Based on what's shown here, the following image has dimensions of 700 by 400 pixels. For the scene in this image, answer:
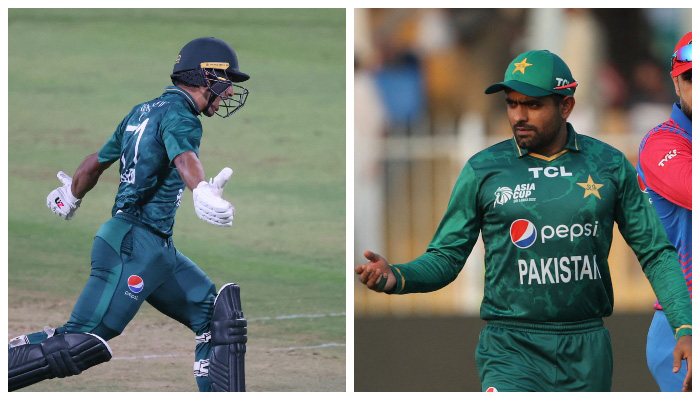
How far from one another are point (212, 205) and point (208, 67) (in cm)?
112

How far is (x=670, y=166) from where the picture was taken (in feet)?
19.2

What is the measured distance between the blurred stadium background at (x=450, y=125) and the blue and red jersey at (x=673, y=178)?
3526 mm

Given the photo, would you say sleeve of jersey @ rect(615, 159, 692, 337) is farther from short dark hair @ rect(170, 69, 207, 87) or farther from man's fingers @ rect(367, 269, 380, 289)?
short dark hair @ rect(170, 69, 207, 87)

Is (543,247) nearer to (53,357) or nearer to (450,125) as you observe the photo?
(53,357)

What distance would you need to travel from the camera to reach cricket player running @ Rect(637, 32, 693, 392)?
5879mm

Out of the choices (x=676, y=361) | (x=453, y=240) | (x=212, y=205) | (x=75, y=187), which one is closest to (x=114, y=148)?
(x=75, y=187)

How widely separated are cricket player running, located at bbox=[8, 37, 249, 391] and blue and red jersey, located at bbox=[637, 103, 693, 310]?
2.09 m

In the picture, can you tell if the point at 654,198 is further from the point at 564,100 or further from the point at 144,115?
the point at 144,115

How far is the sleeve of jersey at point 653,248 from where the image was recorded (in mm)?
5656

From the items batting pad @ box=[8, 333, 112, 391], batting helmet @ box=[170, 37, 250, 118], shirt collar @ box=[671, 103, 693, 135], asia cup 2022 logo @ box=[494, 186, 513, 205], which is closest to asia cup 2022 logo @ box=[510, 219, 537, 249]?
asia cup 2022 logo @ box=[494, 186, 513, 205]

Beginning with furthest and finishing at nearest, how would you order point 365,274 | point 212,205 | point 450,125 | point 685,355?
point 450,125 → point 212,205 → point 685,355 → point 365,274

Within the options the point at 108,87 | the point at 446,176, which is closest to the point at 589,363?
the point at 446,176

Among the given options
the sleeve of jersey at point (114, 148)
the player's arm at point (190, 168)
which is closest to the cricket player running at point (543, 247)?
the player's arm at point (190, 168)

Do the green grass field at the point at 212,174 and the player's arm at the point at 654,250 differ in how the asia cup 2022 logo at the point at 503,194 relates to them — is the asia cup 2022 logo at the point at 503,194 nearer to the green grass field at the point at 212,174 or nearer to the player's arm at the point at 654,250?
the player's arm at the point at 654,250
